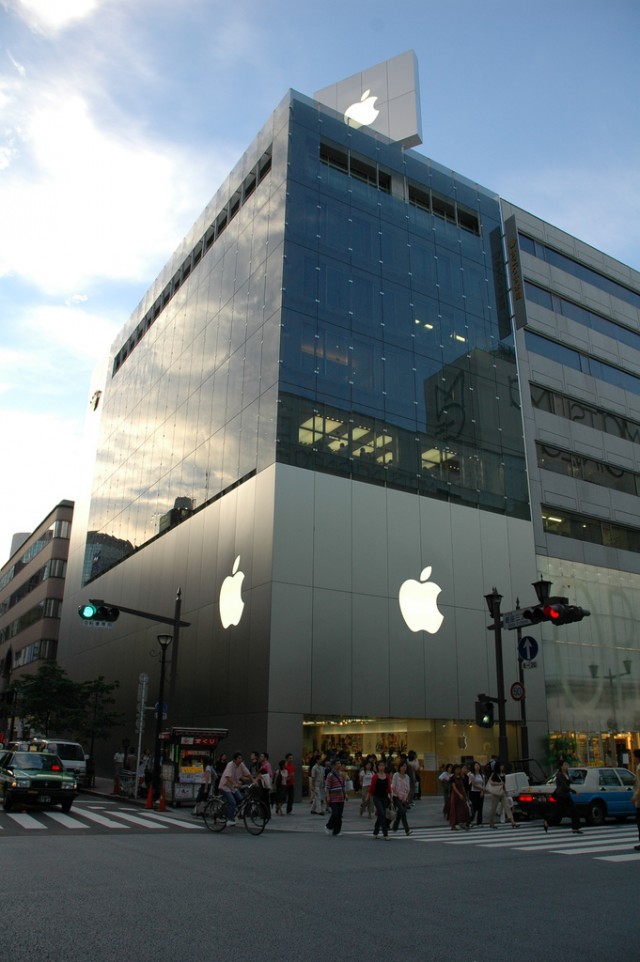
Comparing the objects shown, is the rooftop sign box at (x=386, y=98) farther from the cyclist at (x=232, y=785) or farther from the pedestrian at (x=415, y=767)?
the cyclist at (x=232, y=785)

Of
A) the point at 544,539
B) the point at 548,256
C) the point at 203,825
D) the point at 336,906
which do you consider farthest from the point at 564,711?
the point at 336,906

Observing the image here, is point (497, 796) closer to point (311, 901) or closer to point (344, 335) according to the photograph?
point (311, 901)

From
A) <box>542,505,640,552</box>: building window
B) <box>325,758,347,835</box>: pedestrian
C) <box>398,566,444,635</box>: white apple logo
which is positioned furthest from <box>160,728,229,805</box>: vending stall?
<box>542,505,640,552</box>: building window

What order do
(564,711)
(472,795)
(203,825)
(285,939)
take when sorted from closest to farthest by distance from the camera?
(285,939), (203,825), (472,795), (564,711)

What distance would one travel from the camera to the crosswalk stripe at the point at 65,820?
56.1 feet

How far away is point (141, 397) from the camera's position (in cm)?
4869

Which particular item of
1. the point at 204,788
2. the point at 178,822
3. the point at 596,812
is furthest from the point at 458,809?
the point at 204,788

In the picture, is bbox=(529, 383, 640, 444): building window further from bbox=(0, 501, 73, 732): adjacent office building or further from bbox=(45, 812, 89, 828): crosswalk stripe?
bbox=(0, 501, 73, 732): adjacent office building

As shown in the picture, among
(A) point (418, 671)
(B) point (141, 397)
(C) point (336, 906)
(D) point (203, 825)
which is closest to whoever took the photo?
(C) point (336, 906)

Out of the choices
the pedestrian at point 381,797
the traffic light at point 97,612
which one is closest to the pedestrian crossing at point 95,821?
the pedestrian at point 381,797

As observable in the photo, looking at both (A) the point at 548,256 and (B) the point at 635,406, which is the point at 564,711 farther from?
(A) the point at 548,256

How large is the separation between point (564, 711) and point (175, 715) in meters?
17.9

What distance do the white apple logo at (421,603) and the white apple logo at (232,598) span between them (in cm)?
644

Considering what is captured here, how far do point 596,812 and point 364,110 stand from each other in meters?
37.4
